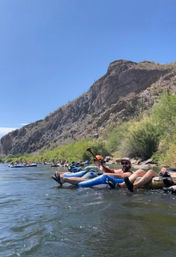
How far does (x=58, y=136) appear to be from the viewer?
439 feet

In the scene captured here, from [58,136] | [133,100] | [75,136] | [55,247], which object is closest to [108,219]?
[55,247]

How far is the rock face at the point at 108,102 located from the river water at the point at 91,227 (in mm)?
81488

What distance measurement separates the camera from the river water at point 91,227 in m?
4.41

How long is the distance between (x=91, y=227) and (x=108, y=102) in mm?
110045

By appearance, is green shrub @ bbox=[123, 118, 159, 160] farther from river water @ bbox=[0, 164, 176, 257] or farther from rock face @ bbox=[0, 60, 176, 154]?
rock face @ bbox=[0, 60, 176, 154]

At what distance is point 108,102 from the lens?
375 ft

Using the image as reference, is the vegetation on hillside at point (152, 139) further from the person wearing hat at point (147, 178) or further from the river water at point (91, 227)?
the river water at point (91, 227)

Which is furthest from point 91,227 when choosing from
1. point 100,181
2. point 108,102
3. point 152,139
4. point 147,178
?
point 108,102

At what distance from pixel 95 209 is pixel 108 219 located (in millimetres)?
1307

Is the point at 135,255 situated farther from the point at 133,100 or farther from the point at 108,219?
the point at 133,100

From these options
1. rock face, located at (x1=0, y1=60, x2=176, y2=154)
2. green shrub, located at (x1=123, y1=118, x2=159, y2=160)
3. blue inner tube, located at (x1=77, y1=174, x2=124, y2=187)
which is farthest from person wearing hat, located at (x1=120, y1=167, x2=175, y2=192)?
rock face, located at (x1=0, y1=60, x2=176, y2=154)

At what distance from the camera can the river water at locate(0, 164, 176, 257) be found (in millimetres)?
4406

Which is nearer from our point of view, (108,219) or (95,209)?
(108,219)

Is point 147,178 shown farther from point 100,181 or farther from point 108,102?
point 108,102
